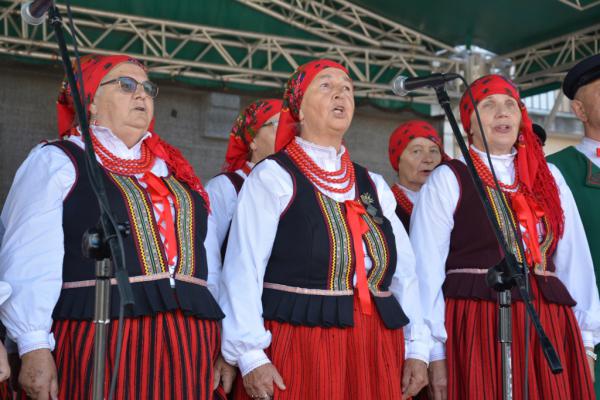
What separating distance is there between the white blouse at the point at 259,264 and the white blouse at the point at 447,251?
15 centimetres

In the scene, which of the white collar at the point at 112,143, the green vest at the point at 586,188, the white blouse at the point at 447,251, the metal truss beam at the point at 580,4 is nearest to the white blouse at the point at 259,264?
the white blouse at the point at 447,251

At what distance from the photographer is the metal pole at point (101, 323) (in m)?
2.17

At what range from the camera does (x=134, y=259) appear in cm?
288

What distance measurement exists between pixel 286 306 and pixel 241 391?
1.17ft

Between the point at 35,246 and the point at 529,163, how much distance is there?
7.20 ft

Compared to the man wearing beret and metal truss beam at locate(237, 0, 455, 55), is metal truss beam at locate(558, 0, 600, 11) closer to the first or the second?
metal truss beam at locate(237, 0, 455, 55)

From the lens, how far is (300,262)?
123 inches

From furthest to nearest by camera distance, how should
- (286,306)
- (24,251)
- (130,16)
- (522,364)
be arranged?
(130,16) < (522,364) < (286,306) < (24,251)

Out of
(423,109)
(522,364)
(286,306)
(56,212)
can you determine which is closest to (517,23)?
(423,109)

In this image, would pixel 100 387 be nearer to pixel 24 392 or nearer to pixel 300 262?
pixel 24 392

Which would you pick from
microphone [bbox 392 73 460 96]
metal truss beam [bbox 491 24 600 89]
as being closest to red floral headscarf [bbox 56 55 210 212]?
microphone [bbox 392 73 460 96]

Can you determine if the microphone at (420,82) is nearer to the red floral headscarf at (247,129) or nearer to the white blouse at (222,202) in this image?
the white blouse at (222,202)

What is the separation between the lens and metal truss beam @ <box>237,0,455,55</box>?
7.10 m

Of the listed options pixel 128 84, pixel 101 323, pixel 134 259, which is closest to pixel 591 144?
pixel 128 84
